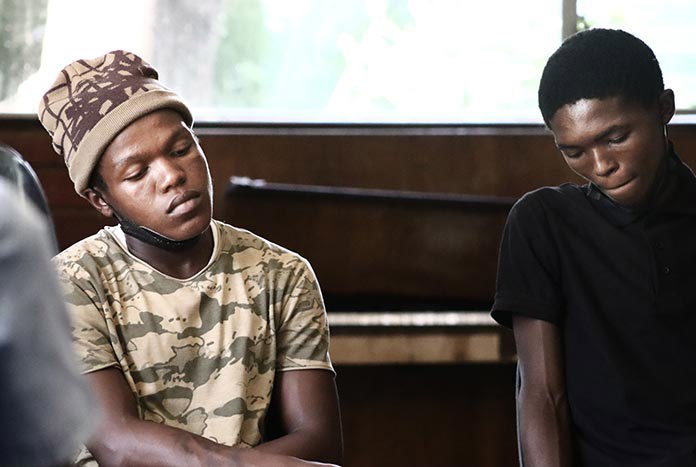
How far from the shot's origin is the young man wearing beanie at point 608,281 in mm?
1959

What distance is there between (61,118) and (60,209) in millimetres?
1540

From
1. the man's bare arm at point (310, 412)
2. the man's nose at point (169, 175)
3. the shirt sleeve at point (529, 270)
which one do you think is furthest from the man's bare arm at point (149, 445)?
the shirt sleeve at point (529, 270)

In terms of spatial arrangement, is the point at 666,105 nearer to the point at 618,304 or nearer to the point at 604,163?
the point at 604,163

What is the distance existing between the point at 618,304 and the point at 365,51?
1925 millimetres

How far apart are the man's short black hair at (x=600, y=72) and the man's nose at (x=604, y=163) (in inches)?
3.9

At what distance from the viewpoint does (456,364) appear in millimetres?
3180

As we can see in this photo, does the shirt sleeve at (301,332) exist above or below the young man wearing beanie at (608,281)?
below

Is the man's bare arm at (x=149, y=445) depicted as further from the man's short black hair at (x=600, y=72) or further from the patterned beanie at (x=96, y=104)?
the man's short black hair at (x=600, y=72)

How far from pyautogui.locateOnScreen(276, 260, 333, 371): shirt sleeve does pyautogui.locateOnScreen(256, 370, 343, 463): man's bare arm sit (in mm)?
18

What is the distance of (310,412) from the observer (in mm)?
2035

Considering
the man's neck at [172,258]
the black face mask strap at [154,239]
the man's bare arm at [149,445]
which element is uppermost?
the black face mask strap at [154,239]

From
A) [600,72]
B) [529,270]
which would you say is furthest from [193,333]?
[600,72]

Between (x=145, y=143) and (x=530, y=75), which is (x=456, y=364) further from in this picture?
(x=145, y=143)

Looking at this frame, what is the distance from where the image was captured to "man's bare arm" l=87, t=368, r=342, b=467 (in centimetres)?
184
